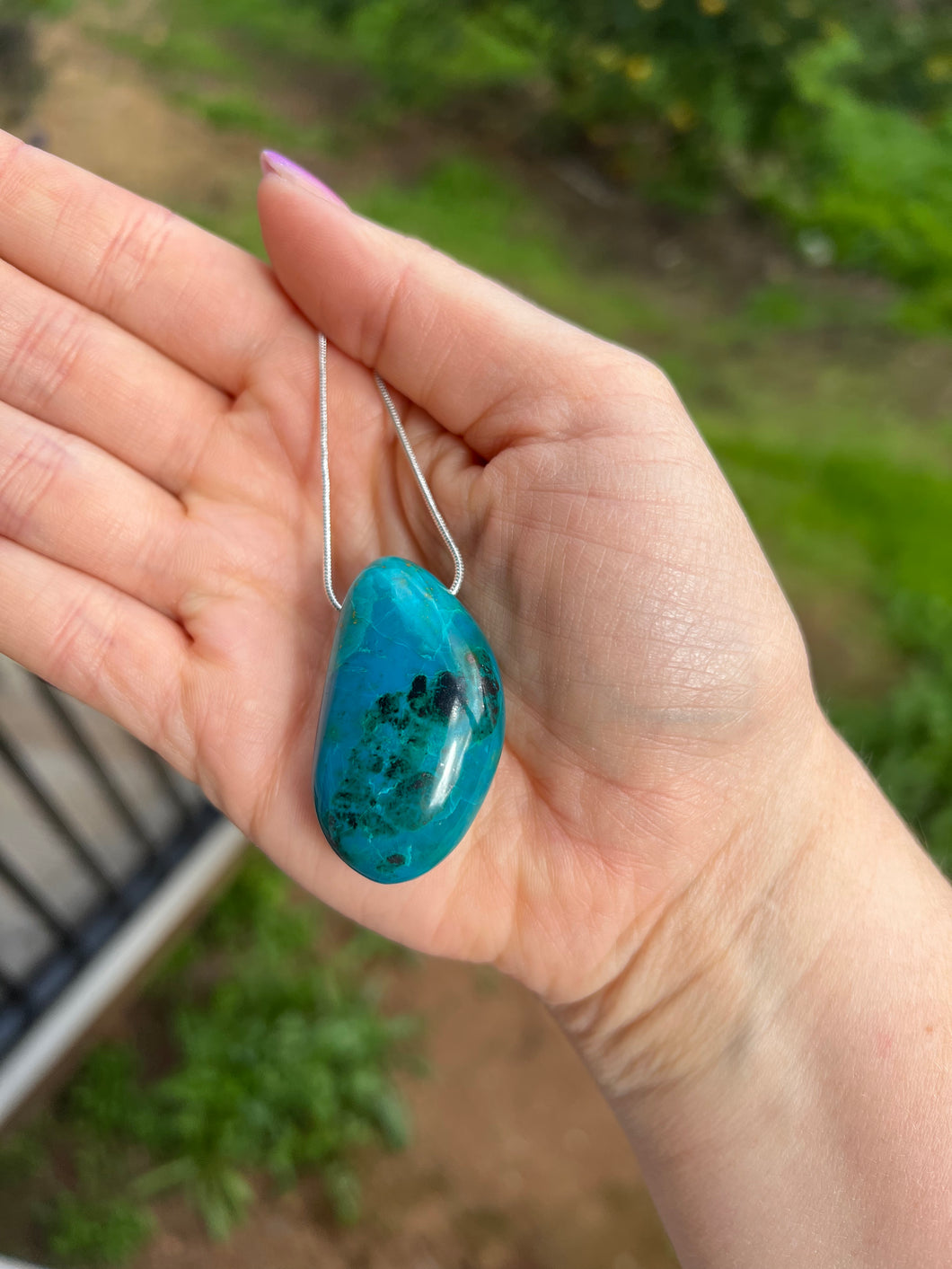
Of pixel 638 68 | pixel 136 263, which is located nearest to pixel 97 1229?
pixel 136 263

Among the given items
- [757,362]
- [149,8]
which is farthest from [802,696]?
[149,8]

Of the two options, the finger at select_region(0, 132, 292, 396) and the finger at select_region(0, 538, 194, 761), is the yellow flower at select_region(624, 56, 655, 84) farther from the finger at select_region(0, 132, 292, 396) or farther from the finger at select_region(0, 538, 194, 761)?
the finger at select_region(0, 538, 194, 761)

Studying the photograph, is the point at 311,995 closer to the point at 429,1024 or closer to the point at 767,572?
the point at 429,1024

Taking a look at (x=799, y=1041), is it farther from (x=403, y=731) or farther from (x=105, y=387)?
(x=105, y=387)

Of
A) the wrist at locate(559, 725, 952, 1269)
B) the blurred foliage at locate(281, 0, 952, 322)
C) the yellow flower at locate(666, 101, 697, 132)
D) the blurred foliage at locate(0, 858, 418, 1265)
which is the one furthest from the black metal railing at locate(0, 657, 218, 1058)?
the yellow flower at locate(666, 101, 697, 132)

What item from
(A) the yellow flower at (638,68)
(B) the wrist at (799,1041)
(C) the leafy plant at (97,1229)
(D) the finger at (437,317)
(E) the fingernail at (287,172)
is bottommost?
(C) the leafy plant at (97,1229)

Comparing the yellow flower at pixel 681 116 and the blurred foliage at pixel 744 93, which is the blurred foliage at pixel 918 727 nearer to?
the blurred foliage at pixel 744 93

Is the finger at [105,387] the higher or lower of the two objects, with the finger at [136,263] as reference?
lower

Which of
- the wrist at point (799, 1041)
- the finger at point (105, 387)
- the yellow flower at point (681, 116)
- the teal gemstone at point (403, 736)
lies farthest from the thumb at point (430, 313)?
the yellow flower at point (681, 116)
